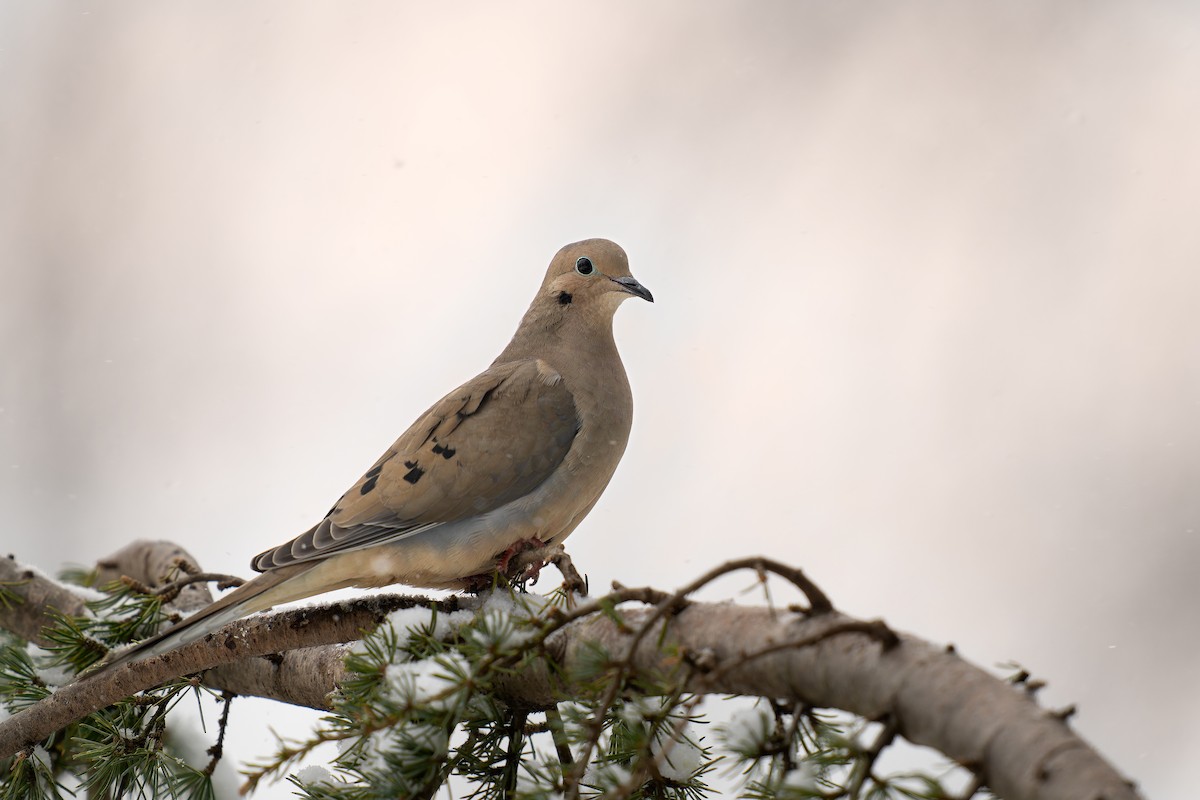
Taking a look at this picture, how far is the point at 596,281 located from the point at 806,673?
5.61 ft

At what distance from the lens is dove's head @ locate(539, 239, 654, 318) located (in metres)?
2.80

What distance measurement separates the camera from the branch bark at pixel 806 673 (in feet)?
3.33

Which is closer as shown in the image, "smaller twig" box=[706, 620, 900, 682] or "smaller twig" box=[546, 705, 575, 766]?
"smaller twig" box=[706, 620, 900, 682]

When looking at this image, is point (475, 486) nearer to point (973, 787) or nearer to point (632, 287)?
point (632, 287)

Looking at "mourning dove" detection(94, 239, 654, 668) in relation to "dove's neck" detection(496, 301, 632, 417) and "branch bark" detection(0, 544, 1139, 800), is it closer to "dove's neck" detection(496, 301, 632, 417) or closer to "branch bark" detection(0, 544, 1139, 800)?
"dove's neck" detection(496, 301, 632, 417)

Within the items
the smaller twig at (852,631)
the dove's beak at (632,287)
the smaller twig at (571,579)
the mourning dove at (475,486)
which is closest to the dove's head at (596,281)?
the dove's beak at (632,287)

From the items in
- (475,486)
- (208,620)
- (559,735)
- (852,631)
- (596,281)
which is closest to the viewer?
(852,631)

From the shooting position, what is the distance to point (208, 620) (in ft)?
6.15

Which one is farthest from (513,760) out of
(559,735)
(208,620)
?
(208,620)

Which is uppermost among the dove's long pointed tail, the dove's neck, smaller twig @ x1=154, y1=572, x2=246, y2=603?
the dove's neck

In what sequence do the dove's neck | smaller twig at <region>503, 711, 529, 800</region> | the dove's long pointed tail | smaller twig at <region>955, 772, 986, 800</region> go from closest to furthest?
smaller twig at <region>955, 772, 986, 800</region>
smaller twig at <region>503, 711, 529, 800</region>
the dove's long pointed tail
the dove's neck

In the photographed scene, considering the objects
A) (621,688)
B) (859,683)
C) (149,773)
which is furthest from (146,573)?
(859,683)

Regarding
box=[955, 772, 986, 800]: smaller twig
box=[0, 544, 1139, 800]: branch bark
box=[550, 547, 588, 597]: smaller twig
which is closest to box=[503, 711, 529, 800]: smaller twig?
box=[0, 544, 1139, 800]: branch bark

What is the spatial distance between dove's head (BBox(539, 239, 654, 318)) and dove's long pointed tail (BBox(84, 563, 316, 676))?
42.1 inches
